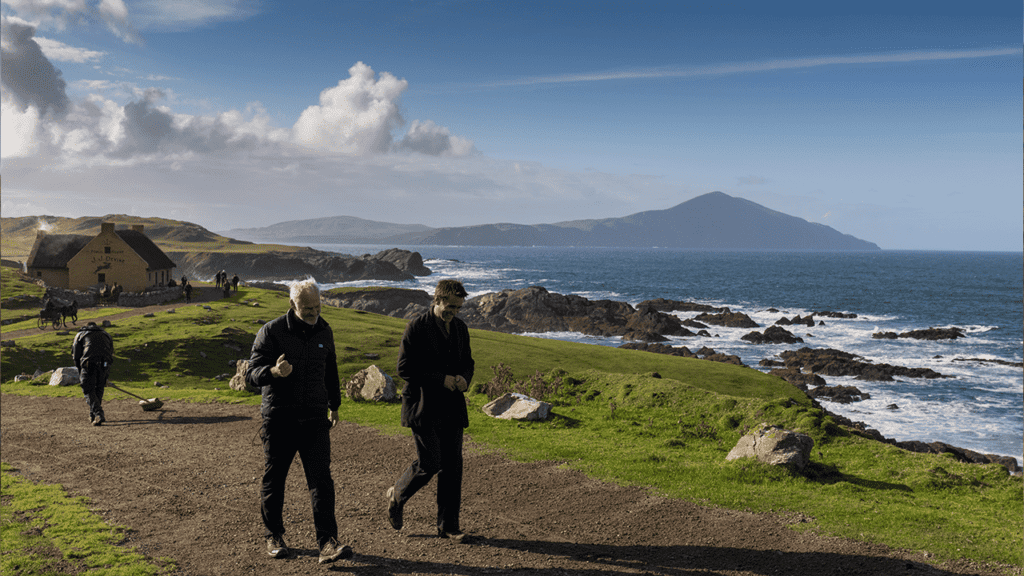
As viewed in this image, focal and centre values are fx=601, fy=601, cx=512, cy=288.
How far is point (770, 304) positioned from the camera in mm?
98625

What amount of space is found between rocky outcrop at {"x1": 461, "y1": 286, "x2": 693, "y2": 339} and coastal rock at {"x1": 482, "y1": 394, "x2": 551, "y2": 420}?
157ft

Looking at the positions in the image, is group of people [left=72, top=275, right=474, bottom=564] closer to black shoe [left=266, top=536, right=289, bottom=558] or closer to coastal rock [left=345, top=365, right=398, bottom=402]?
black shoe [left=266, top=536, right=289, bottom=558]

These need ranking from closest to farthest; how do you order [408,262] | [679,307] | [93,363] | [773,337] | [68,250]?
[93,363] < [68,250] < [773,337] < [679,307] < [408,262]

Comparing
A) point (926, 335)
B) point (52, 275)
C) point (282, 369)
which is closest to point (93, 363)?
point (282, 369)

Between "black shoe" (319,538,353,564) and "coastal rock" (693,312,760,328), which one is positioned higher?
"black shoe" (319,538,353,564)

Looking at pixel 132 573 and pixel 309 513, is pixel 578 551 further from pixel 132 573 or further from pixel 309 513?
pixel 132 573

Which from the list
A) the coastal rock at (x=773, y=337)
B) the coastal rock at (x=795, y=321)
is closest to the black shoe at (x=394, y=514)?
the coastal rock at (x=773, y=337)

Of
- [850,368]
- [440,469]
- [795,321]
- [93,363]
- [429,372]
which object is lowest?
[850,368]

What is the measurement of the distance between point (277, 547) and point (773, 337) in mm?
63751

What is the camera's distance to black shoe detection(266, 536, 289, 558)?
7059mm

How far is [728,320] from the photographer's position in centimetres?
7500

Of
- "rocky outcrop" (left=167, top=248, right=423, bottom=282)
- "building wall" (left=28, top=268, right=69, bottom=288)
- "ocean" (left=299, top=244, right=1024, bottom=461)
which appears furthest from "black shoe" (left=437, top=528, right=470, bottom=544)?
"rocky outcrop" (left=167, top=248, right=423, bottom=282)

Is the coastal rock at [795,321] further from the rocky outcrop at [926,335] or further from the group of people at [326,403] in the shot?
the group of people at [326,403]

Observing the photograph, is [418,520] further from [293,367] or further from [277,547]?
[293,367]
